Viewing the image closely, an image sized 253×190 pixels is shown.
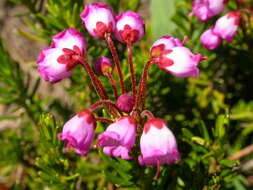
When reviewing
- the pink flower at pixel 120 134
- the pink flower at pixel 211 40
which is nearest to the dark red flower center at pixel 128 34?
the pink flower at pixel 120 134

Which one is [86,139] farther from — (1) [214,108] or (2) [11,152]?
(1) [214,108]

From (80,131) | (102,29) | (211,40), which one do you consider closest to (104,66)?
(102,29)

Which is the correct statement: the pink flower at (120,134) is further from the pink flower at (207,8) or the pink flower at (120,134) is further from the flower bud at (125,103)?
the pink flower at (207,8)

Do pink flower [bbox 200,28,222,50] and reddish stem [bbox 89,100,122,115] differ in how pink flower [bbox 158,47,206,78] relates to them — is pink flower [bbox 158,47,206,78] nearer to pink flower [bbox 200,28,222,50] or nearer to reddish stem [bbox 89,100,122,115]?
reddish stem [bbox 89,100,122,115]

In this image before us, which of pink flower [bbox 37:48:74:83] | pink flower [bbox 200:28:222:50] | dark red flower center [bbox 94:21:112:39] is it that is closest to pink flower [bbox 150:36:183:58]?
dark red flower center [bbox 94:21:112:39]

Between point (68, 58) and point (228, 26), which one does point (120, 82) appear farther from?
point (228, 26)
